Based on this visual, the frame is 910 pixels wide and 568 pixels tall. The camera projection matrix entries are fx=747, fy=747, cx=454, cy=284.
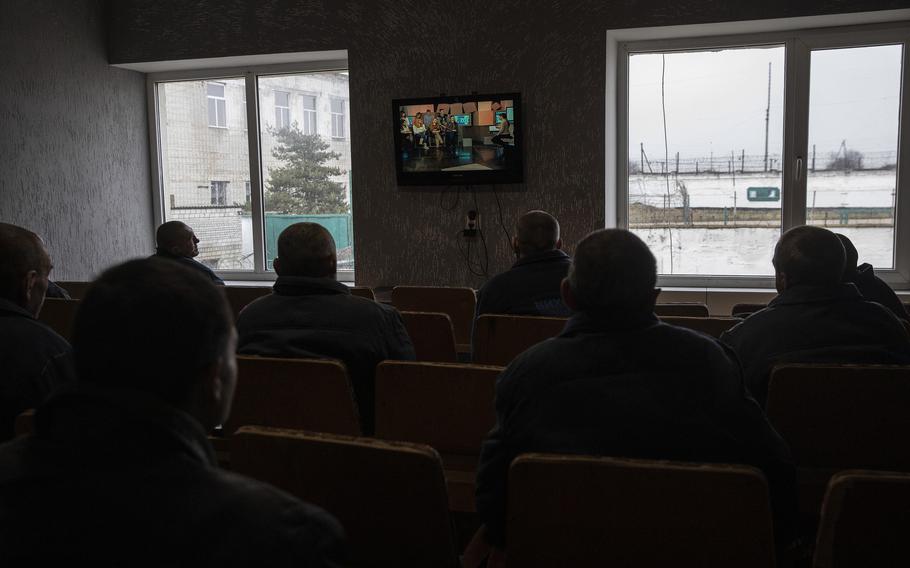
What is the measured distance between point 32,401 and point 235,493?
1252 millimetres

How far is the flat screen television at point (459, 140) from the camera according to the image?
16.9ft

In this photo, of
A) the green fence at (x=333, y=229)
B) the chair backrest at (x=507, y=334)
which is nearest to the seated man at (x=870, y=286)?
the chair backrest at (x=507, y=334)

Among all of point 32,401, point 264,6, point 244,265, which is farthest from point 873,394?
point 244,265

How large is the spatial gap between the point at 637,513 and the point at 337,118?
529 centimetres

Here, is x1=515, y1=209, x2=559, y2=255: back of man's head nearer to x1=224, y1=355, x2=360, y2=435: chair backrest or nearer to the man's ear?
x1=224, y1=355, x2=360, y2=435: chair backrest

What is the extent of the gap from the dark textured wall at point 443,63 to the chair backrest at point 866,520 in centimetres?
406

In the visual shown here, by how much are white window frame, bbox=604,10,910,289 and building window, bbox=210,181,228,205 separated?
10.7ft

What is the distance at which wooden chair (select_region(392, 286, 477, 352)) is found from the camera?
380cm

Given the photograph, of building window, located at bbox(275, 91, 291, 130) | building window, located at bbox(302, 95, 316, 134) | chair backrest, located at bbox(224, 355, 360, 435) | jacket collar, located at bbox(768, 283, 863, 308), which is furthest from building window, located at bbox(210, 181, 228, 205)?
jacket collar, located at bbox(768, 283, 863, 308)

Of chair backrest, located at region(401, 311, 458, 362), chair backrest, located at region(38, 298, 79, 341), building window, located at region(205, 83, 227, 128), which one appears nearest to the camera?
chair backrest, located at region(401, 311, 458, 362)

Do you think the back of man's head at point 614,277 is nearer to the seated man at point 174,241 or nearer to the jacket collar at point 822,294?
the jacket collar at point 822,294

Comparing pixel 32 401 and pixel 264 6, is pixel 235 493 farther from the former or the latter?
pixel 264 6

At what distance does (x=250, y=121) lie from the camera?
20.3 feet

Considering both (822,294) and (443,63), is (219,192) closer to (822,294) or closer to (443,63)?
(443,63)
